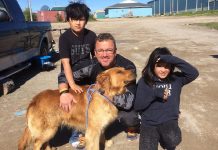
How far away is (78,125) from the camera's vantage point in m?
3.73

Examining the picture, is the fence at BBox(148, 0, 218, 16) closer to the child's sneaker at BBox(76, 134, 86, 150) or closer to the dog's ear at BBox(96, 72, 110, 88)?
the child's sneaker at BBox(76, 134, 86, 150)

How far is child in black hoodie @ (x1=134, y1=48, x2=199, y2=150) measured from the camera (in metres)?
3.35

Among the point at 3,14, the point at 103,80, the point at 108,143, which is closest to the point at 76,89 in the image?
the point at 103,80

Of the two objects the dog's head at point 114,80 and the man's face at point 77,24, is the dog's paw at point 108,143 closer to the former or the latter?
the dog's head at point 114,80

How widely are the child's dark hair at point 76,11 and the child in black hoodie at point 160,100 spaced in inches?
43.6

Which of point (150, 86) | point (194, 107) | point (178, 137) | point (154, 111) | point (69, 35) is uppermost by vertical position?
point (69, 35)

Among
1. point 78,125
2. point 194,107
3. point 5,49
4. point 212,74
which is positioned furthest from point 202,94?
point 5,49

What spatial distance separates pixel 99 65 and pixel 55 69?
5636 mm

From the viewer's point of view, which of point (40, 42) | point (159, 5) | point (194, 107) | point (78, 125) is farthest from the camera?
point (159, 5)

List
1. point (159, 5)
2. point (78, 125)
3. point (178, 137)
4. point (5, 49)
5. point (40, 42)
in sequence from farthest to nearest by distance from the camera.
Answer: point (159, 5)
point (40, 42)
point (5, 49)
point (78, 125)
point (178, 137)

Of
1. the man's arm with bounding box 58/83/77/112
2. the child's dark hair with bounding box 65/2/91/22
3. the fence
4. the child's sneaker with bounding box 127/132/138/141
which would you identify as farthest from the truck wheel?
the fence

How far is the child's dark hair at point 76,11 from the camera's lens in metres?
3.80

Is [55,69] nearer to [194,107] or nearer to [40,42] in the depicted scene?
[40,42]

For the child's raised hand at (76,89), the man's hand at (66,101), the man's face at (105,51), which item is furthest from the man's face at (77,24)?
the man's hand at (66,101)
